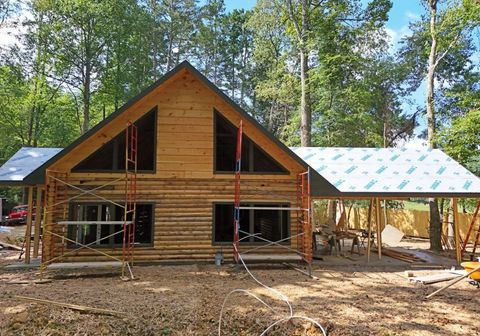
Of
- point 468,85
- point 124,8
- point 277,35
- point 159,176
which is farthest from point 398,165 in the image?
point 124,8

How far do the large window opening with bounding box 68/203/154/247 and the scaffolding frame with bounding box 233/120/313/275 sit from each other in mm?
2573

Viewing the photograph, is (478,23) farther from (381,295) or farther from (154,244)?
(154,244)

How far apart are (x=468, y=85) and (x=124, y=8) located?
24.0 m


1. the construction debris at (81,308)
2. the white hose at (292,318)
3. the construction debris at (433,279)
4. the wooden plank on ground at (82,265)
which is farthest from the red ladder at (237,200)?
the construction debris at (433,279)

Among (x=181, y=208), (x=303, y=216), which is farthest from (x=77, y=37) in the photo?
(x=303, y=216)

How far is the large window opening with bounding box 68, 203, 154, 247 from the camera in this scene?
10.1 metres

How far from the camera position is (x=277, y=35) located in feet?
91.9

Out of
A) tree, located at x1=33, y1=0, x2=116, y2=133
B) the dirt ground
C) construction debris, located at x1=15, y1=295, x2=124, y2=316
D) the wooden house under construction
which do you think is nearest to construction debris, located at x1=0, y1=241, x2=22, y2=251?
the wooden house under construction

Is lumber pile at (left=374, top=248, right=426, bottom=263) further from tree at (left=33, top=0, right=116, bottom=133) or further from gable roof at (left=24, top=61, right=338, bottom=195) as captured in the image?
tree at (left=33, top=0, right=116, bottom=133)

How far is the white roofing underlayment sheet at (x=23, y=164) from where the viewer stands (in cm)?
1027

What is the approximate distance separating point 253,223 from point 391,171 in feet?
17.1

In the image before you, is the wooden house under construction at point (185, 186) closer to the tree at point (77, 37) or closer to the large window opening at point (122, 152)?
the large window opening at point (122, 152)

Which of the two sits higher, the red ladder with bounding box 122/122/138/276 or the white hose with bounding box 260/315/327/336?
the red ladder with bounding box 122/122/138/276

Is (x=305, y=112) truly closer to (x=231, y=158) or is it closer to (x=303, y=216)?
(x=231, y=158)
